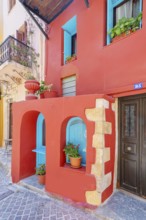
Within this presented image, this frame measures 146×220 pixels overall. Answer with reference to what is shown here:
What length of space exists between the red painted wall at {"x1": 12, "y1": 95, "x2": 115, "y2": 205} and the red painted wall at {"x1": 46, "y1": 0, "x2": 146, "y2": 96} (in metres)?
0.84

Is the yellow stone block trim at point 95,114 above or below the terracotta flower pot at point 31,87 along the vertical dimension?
below

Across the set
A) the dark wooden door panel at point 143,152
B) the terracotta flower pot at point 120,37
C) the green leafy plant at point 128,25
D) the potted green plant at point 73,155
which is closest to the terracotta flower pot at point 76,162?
the potted green plant at point 73,155

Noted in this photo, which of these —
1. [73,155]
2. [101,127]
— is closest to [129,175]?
[73,155]

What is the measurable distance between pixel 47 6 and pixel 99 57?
9.27 feet

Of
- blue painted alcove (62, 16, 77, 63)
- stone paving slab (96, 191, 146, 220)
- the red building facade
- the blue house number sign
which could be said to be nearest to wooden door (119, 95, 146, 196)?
the red building facade

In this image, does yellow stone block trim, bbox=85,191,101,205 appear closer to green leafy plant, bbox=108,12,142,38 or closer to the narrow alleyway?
the narrow alleyway

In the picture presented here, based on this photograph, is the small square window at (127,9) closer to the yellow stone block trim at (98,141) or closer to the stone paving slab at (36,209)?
the yellow stone block trim at (98,141)

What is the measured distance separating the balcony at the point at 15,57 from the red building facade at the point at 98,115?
245 cm

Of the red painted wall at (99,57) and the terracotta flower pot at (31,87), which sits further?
the terracotta flower pot at (31,87)

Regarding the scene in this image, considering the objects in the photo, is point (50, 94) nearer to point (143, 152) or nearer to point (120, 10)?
point (120, 10)

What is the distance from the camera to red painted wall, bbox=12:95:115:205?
3.33 m

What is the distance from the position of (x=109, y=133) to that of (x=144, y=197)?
1.69 meters

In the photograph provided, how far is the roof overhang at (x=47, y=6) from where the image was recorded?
488cm

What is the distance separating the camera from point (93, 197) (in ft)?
10.6
